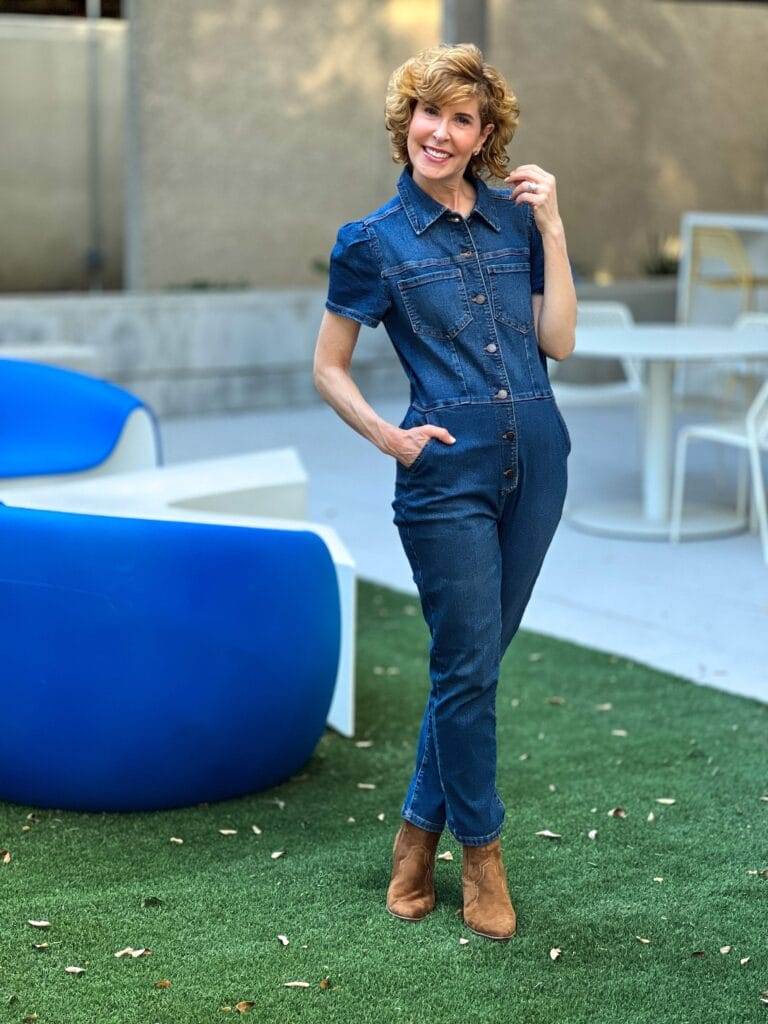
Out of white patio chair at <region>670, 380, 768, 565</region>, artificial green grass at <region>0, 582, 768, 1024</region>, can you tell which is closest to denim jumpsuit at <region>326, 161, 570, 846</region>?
artificial green grass at <region>0, 582, 768, 1024</region>

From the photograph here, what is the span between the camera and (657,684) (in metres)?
4.91

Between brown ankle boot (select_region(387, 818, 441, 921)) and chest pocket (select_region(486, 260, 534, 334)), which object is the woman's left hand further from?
brown ankle boot (select_region(387, 818, 441, 921))

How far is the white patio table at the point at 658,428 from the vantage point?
673cm

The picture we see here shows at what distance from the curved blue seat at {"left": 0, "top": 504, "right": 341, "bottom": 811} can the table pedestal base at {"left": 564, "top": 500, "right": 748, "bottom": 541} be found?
10.9 feet

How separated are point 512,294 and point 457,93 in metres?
0.37

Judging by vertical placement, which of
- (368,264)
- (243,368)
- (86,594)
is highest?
(368,264)

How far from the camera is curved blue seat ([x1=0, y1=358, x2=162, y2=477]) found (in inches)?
215

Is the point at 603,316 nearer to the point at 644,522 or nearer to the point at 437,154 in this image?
the point at 644,522

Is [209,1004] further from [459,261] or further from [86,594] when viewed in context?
[459,261]

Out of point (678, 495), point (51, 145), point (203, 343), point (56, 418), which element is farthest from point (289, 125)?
point (56, 418)

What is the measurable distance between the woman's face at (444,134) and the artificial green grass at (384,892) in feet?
4.70

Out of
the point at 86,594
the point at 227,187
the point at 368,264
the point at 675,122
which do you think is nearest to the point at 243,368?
the point at 227,187

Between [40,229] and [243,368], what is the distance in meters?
2.10

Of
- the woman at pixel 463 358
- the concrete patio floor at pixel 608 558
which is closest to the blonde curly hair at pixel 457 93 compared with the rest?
the woman at pixel 463 358
